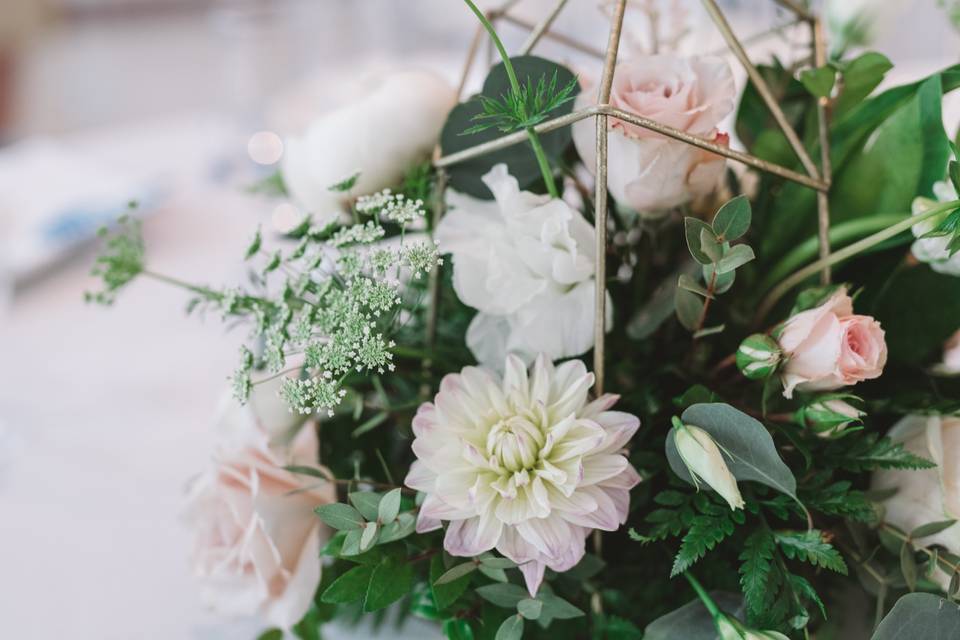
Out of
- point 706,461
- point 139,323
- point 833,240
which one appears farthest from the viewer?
point 139,323

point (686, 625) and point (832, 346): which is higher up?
point (832, 346)

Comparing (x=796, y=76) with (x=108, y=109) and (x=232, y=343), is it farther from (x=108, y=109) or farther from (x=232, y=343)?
(x=108, y=109)

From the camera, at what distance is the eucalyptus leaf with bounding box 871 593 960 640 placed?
11.3 inches

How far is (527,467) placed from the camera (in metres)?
0.29

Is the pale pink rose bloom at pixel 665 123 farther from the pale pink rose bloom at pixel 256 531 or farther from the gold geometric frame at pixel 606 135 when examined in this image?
the pale pink rose bloom at pixel 256 531

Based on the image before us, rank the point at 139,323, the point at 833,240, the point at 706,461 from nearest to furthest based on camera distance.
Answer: the point at 706,461 → the point at 833,240 → the point at 139,323

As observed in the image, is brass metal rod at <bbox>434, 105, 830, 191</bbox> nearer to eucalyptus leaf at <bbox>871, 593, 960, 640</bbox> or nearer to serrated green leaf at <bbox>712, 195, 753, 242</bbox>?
serrated green leaf at <bbox>712, 195, 753, 242</bbox>

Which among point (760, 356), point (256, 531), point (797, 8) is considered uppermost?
point (797, 8)

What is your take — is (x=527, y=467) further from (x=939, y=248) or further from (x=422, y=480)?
(x=939, y=248)

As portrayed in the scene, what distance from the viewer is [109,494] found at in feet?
1.85

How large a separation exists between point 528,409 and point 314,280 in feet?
0.35

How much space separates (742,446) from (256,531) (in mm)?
216

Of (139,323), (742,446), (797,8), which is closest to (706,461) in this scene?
(742,446)

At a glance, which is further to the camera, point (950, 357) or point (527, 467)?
point (950, 357)
